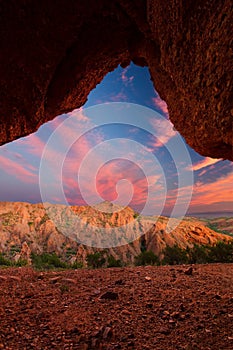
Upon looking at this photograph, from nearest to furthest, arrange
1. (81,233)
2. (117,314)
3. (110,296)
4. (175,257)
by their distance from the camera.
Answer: (117,314)
(110,296)
(175,257)
(81,233)

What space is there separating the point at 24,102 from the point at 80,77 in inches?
72.2

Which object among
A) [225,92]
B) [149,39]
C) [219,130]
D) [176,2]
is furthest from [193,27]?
[149,39]

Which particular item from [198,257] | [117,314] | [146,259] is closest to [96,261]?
[146,259]

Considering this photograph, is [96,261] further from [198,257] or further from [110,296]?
[110,296]

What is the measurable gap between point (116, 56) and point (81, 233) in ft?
120

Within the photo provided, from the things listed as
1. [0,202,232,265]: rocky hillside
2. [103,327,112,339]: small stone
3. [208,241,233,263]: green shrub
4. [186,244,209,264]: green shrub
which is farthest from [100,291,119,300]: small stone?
[0,202,232,265]: rocky hillside

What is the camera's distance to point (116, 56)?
6574mm

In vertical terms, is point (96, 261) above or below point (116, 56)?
below

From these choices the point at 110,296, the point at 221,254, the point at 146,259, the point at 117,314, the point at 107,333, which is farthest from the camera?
the point at 146,259

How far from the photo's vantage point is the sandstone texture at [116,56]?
278 centimetres

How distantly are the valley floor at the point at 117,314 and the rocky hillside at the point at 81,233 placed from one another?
18.7 meters

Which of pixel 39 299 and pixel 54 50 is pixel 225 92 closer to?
pixel 54 50

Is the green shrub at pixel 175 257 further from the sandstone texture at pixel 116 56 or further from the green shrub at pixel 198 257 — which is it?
the sandstone texture at pixel 116 56

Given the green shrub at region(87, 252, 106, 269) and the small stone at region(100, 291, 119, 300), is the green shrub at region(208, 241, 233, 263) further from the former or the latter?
the small stone at region(100, 291, 119, 300)
